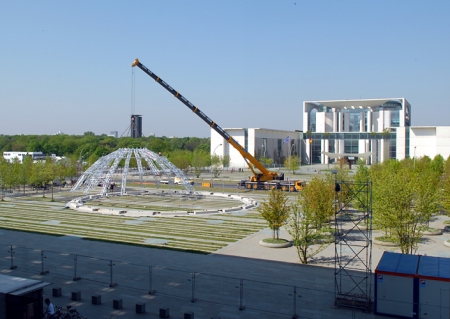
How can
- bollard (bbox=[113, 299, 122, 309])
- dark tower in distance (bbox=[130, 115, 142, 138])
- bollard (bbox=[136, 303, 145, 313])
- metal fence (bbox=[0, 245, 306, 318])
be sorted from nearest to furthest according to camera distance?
bollard (bbox=[136, 303, 145, 313])
bollard (bbox=[113, 299, 122, 309])
metal fence (bbox=[0, 245, 306, 318])
dark tower in distance (bbox=[130, 115, 142, 138])

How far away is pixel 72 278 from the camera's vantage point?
64.6 feet

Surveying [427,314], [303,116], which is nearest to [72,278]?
[427,314]

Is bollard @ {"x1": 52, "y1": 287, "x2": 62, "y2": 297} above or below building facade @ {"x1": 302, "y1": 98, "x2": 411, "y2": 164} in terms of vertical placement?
below

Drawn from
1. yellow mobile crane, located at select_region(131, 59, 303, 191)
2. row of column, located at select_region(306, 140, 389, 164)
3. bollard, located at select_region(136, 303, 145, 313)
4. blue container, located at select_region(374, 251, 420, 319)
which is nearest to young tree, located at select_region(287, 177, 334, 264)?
blue container, located at select_region(374, 251, 420, 319)

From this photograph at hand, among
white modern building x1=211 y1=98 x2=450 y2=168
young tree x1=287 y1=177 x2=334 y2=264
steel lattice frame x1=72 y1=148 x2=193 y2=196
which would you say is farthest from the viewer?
white modern building x1=211 y1=98 x2=450 y2=168

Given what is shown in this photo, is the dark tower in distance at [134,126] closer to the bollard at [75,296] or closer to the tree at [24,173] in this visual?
the tree at [24,173]

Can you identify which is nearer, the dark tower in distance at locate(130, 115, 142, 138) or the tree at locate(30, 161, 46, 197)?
the tree at locate(30, 161, 46, 197)

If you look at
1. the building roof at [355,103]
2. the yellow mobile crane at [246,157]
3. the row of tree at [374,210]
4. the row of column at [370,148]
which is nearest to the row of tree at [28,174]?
the yellow mobile crane at [246,157]

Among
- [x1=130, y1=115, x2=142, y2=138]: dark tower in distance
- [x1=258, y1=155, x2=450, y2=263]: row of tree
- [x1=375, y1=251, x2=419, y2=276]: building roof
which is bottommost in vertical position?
[x1=375, y1=251, x2=419, y2=276]: building roof

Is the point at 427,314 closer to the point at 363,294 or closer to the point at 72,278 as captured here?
the point at 363,294

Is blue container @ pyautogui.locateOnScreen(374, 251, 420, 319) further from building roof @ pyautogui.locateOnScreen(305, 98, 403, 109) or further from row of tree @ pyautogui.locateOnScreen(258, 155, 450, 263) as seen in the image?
building roof @ pyautogui.locateOnScreen(305, 98, 403, 109)

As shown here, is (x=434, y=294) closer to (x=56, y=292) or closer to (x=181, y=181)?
(x=56, y=292)

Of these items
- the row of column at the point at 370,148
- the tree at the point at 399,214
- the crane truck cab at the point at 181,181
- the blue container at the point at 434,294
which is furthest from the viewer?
the row of column at the point at 370,148

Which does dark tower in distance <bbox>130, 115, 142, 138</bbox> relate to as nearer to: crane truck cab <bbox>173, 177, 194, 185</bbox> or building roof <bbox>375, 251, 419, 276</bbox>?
crane truck cab <bbox>173, 177, 194, 185</bbox>
